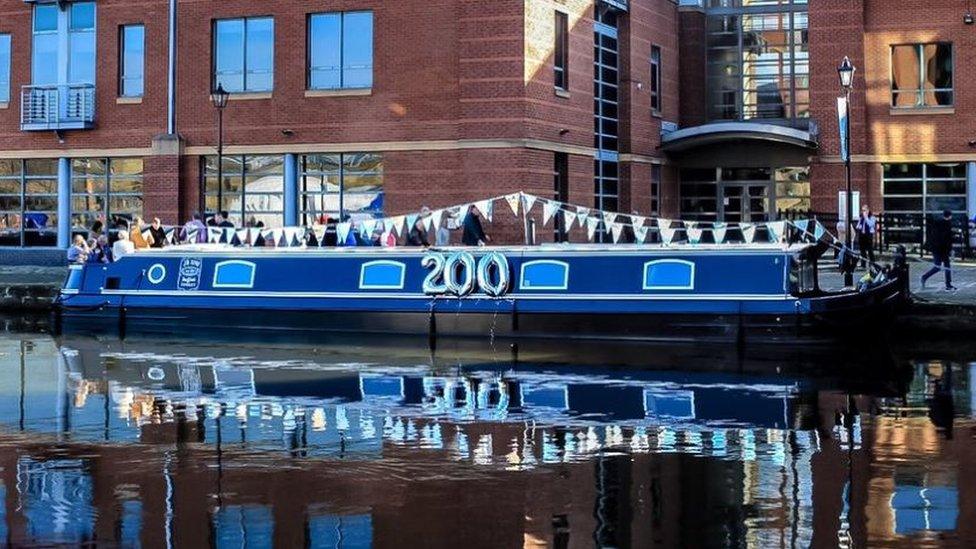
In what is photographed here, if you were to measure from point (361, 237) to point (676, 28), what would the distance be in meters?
18.8

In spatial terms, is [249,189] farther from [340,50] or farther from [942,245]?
[942,245]

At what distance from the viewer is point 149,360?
23828mm

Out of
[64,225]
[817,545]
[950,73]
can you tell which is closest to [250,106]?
[64,225]

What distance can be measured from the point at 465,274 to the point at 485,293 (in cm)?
52

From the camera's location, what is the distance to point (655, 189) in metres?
44.4

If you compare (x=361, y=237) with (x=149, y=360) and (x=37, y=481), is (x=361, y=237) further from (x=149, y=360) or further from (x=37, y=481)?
(x=37, y=481)

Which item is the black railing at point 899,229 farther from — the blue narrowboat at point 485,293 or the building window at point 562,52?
the blue narrowboat at point 485,293

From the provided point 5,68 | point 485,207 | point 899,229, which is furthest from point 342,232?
point 899,229

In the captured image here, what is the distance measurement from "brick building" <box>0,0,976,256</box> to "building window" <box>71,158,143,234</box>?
70 millimetres

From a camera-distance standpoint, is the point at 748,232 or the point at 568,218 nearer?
the point at 748,232

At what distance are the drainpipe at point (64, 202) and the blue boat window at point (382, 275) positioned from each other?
632 inches

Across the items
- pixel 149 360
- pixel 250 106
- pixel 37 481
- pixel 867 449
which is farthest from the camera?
pixel 250 106

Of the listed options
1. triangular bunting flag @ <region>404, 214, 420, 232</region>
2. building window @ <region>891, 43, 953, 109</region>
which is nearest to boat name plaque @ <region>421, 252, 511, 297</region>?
triangular bunting flag @ <region>404, 214, 420, 232</region>

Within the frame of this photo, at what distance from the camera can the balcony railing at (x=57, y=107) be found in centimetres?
4025
